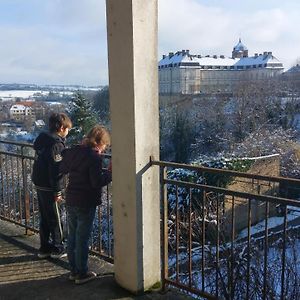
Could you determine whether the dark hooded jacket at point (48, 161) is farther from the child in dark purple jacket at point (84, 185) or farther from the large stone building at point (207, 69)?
the large stone building at point (207, 69)

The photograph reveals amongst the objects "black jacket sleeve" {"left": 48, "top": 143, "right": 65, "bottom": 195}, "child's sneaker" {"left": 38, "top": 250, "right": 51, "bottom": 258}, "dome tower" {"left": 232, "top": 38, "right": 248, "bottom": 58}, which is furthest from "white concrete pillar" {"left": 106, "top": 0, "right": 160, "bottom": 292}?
"dome tower" {"left": 232, "top": 38, "right": 248, "bottom": 58}

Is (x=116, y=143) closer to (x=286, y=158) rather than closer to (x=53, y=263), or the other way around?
(x=53, y=263)

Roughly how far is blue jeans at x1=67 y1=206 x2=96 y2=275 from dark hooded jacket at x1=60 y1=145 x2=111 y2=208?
8 cm

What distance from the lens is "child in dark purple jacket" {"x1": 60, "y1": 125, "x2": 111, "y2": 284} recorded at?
11.4 ft

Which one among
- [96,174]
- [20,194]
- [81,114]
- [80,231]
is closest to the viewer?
[96,174]

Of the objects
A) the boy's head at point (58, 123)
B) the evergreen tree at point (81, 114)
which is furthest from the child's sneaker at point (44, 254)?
the evergreen tree at point (81, 114)

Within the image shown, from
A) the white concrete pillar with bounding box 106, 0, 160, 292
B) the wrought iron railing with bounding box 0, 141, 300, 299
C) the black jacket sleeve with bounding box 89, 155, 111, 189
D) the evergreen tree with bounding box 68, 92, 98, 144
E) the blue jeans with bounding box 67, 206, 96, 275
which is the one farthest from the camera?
the evergreen tree with bounding box 68, 92, 98, 144

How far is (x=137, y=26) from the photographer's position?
3141 mm

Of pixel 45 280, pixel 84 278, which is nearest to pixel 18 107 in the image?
pixel 45 280

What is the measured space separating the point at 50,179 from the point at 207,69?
85446 mm

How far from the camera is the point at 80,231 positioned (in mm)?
3654

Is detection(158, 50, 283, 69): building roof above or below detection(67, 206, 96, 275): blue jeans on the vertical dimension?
above

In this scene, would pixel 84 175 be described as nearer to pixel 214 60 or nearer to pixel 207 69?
pixel 207 69

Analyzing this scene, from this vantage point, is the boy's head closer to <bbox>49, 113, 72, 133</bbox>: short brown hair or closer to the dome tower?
<bbox>49, 113, 72, 133</bbox>: short brown hair
